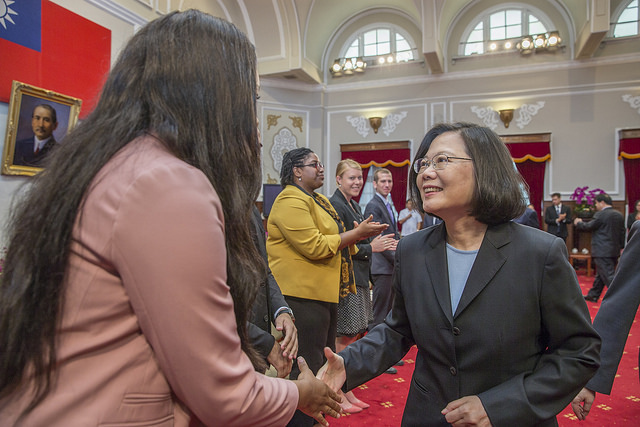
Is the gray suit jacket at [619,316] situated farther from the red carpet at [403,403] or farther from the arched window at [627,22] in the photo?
the arched window at [627,22]

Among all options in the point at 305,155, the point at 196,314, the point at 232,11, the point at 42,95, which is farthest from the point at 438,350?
the point at 232,11

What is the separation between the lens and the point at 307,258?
8.69ft

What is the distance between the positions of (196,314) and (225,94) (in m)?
0.43

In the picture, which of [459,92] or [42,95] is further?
[459,92]

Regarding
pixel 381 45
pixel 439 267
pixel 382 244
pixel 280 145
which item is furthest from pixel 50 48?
pixel 381 45

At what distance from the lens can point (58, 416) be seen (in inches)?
28.7

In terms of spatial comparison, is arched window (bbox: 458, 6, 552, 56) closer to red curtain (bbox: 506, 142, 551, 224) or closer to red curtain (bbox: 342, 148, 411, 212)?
red curtain (bbox: 506, 142, 551, 224)

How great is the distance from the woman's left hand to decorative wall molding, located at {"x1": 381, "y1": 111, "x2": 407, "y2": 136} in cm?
1036

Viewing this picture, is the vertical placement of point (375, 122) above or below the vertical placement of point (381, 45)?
below

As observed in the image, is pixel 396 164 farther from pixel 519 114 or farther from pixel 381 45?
pixel 381 45

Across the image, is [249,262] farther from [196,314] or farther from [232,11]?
[232,11]

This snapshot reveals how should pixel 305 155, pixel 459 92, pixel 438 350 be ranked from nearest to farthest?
pixel 438 350, pixel 305 155, pixel 459 92

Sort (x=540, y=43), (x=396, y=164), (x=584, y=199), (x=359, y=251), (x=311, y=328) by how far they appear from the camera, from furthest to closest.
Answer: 1. (x=396, y=164)
2. (x=540, y=43)
3. (x=584, y=199)
4. (x=359, y=251)
5. (x=311, y=328)

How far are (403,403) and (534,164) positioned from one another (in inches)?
333
